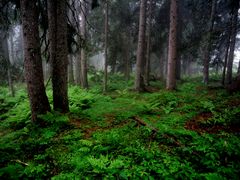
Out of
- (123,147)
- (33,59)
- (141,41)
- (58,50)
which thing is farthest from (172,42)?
(123,147)

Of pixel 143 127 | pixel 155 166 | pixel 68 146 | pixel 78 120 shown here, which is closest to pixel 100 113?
pixel 78 120

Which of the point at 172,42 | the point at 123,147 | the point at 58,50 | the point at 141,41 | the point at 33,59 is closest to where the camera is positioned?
the point at 123,147

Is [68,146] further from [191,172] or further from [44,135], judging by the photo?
[191,172]

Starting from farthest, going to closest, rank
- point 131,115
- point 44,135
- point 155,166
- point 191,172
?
1. point 131,115
2. point 44,135
3. point 155,166
4. point 191,172

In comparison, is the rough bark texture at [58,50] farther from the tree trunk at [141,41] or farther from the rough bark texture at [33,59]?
the tree trunk at [141,41]

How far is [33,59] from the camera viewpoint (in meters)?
6.15

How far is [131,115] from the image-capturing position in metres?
7.14

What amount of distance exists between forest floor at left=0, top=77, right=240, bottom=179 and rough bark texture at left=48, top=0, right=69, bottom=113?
0.79m

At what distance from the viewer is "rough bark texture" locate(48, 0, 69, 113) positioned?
6.72 metres

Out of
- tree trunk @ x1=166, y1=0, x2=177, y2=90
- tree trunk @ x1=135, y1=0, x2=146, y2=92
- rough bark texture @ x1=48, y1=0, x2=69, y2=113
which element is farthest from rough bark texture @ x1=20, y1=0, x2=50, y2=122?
tree trunk @ x1=166, y1=0, x2=177, y2=90

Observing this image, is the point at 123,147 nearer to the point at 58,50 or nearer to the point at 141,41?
the point at 58,50

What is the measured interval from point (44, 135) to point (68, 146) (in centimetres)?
104

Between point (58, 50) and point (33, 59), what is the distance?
0.96 meters

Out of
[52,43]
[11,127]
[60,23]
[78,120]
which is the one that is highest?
[60,23]
